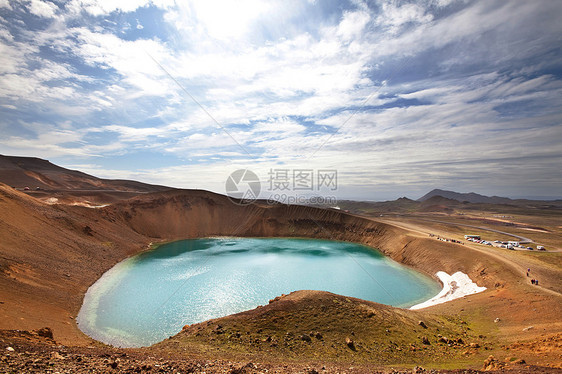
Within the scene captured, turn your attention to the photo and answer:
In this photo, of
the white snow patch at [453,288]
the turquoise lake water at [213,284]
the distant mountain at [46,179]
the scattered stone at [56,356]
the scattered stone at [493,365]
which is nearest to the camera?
the scattered stone at [56,356]

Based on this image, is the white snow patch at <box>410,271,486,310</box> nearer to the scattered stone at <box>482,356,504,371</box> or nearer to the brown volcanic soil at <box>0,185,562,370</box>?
the brown volcanic soil at <box>0,185,562,370</box>

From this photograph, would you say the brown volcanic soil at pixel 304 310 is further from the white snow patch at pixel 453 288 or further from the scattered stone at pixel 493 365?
the scattered stone at pixel 493 365

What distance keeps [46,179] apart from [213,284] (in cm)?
9328

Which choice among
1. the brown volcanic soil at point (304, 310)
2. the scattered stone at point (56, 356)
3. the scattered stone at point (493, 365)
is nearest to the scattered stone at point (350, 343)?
the brown volcanic soil at point (304, 310)

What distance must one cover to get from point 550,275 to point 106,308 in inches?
1674

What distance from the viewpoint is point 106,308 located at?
20484 millimetres

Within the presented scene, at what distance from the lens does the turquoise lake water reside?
18.5 meters

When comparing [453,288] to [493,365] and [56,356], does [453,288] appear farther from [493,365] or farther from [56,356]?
[56,356]

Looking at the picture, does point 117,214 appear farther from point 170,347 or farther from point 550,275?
point 550,275

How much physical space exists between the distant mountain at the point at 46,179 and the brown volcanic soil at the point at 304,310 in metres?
53.4

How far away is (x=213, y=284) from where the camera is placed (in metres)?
26.7

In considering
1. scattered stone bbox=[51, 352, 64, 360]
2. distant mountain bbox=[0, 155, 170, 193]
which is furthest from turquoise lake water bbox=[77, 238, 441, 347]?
distant mountain bbox=[0, 155, 170, 193]

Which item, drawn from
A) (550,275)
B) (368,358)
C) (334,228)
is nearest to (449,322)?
(368,358)

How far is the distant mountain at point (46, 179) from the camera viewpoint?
74500mm
